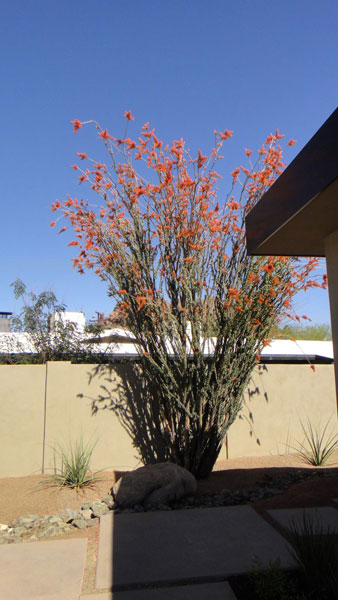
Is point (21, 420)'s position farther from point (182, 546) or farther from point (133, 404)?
point (182, 546)

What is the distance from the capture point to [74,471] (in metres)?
6.18

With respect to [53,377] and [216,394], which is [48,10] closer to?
[53,377]

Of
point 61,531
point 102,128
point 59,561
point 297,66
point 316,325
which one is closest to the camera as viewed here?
point 59,561

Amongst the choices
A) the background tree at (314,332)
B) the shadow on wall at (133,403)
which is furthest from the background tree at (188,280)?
the background tree at (314,332)

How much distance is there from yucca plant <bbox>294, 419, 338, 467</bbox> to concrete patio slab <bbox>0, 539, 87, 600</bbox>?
433cm

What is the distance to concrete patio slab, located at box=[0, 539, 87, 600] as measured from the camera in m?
3.14

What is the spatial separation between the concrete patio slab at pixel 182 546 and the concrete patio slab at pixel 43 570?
0.19 metres

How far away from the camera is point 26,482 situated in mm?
6535

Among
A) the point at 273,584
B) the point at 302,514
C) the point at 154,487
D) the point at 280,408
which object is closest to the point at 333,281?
the point at 302,514

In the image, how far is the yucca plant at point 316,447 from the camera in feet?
24.0

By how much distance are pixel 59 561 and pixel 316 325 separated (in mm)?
25929

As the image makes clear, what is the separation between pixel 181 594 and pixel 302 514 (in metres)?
1.79

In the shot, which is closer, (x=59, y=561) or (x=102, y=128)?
(x=59, y=561)

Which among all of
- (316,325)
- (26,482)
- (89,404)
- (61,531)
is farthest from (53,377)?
(316,325)
